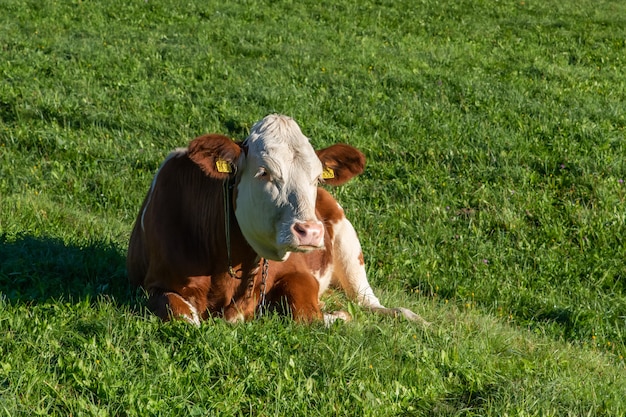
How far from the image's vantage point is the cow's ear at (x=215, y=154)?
227 inches

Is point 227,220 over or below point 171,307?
over

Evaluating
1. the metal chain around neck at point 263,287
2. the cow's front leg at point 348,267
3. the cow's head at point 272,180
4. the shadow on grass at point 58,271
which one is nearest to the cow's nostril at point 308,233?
the cow's head at point 272,180

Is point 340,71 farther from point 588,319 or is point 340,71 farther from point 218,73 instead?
point 588,319

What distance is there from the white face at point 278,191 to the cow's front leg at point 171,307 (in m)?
0.63

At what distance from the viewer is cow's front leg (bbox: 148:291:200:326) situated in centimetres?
576

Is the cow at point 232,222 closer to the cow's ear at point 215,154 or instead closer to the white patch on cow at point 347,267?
the cow's ear at point 215,154

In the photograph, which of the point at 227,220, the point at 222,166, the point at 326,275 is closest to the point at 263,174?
the point at 222,166

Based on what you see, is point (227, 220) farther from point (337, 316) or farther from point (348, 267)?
point (348, 267)

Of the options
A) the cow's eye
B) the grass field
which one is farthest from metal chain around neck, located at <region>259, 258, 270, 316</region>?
the cow's eye

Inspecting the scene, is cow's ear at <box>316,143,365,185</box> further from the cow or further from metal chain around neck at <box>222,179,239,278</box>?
metal chain around neck at <box>222,179,239,278</box>

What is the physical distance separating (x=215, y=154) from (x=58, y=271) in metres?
1.72

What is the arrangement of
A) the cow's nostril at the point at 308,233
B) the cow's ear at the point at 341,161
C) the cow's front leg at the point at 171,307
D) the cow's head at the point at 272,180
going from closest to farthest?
1. the cow's nostril at the point at 308,233
2. the cow's head at the point at 272,180
3. the cow's front leg at the point at 171,307
4. the cow's ear at the point at 341,161

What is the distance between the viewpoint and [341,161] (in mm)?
6355

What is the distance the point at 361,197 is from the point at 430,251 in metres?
1.66
